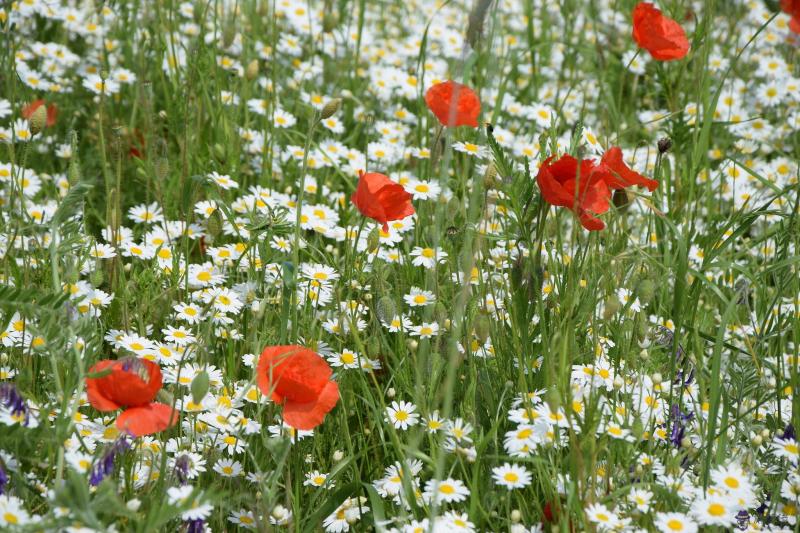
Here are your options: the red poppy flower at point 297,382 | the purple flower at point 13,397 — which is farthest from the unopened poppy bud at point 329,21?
the purple flower at point 13,397

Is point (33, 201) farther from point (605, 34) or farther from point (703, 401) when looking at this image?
point (605, 34)

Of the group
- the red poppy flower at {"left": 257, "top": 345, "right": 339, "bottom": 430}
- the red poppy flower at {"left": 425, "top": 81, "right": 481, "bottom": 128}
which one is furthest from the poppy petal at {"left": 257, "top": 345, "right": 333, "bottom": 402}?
the red poppy flower at {"left": 425, "top": 81, "right": 481, "bottom": 128}

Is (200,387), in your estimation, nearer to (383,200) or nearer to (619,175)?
(383,200)

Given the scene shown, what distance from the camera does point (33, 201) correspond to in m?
2.99

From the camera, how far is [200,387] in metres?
1.73

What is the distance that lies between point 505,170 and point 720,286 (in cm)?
96

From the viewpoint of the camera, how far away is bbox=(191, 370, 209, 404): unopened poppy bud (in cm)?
172

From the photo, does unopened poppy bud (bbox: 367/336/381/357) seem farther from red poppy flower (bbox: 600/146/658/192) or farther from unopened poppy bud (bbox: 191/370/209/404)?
red poppy flower (bbox: 600/146/658/192)

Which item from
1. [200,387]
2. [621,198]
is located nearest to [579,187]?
[621,198]

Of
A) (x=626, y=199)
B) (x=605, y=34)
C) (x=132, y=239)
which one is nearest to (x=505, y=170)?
(x=626, y=199)

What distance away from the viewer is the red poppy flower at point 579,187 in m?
1.92

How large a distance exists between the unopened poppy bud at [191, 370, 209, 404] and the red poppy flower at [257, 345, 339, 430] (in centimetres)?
11

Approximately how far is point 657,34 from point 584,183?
657 millimetres

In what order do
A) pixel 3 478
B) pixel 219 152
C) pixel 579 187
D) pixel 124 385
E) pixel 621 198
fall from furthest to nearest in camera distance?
pixel 219 152
pixel 621 198
pixel 579 187
pixel 124 385
pixel 3 478
